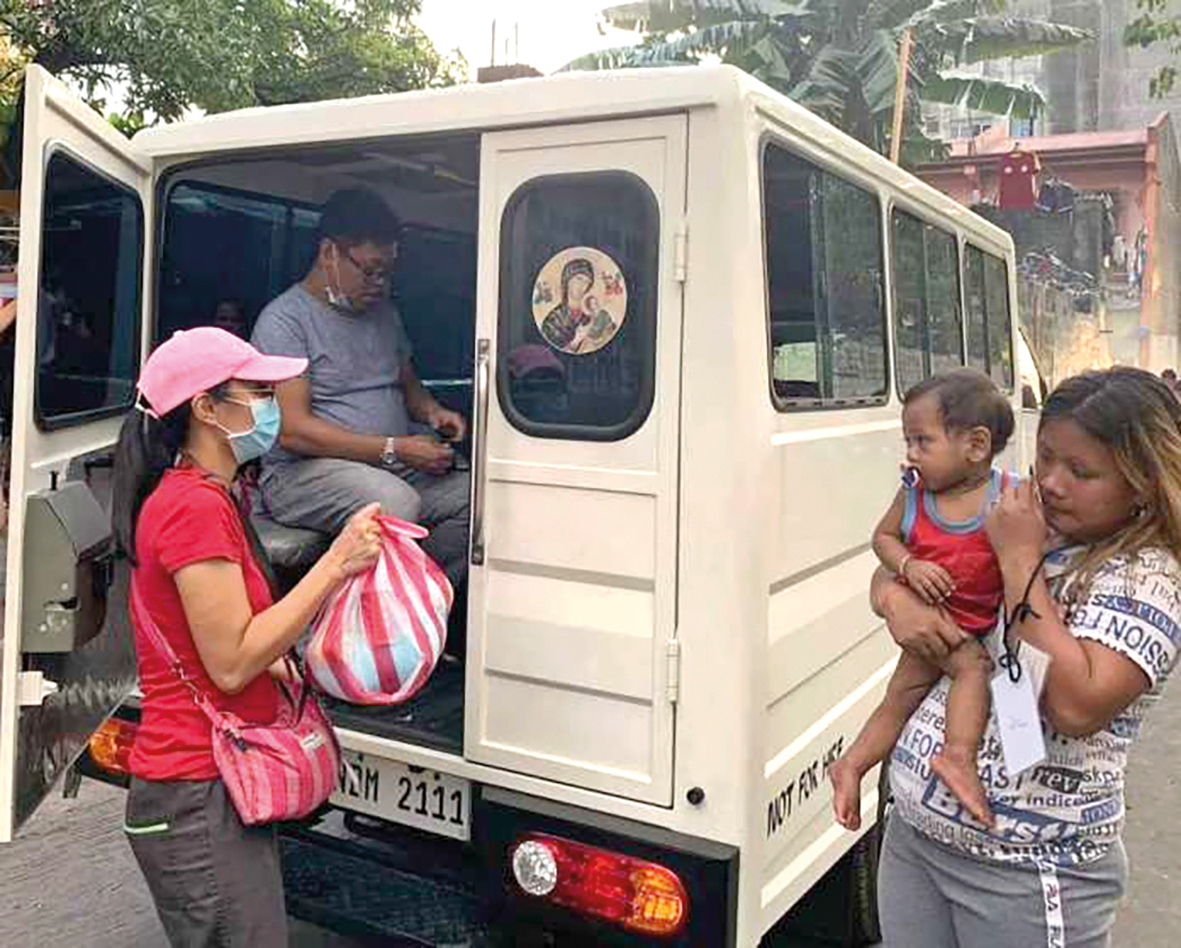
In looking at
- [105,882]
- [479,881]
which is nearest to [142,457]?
[479,881]

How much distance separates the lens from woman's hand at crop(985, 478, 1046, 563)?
1812 mm

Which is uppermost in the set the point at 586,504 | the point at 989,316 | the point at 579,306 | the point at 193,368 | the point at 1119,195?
the point at 1119,195

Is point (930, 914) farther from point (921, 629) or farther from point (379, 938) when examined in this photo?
point (379, 938)

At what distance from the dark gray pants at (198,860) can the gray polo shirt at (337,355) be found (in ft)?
4.83

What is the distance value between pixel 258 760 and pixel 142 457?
64 centimetres

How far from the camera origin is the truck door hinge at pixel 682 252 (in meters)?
2.38

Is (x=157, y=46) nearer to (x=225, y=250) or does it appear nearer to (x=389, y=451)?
(x=225, y=250)

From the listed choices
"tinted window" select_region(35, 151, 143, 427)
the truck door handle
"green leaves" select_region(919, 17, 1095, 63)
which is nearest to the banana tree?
"green leaves" select_region(919, 17, 1095, 63)

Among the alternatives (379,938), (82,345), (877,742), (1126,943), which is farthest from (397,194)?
(1126,943)


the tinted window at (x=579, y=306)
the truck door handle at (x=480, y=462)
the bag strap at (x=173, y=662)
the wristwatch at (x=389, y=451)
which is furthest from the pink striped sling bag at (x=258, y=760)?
the wristwatch at (x=389, y=451)

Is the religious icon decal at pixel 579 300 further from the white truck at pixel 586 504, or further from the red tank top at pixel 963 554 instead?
the red tank top at pixel 963 554

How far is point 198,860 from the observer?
7.11ft

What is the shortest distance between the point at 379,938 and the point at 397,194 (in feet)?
9.41

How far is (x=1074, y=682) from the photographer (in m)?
1.67
